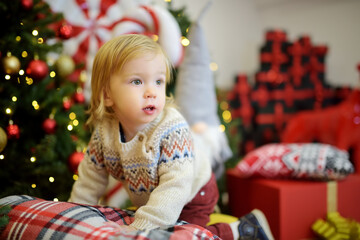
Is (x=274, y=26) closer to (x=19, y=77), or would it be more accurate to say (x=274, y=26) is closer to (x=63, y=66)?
(x=63, y=66)

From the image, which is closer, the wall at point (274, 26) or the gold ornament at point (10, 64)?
the gold ornament at point (10, 64)

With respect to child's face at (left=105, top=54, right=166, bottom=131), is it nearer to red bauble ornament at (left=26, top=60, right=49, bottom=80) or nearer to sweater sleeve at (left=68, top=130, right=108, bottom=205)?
sweater sleeve at (left=68, top=130, right=108, bottom=205)

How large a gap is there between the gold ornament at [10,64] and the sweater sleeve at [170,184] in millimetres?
603

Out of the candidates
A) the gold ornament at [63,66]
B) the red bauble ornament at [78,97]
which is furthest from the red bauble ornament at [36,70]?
the red bauble ornament at [78,97]

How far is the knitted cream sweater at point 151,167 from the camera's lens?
738 mm

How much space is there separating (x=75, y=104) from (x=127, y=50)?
0.71m

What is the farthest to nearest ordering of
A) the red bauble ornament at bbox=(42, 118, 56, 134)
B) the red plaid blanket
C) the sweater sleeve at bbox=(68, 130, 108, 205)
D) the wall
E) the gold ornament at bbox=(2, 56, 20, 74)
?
the wall → the red bauble ornament at bbox=(42, 118, 56, 134) → the gold ornament at bbox=(2, 56, 20, 74) → the sweater sleeve at bbox=(68, 130, 108, 205) → the red plaid blanket

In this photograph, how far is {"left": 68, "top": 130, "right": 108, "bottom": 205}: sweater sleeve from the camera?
90 centimetres

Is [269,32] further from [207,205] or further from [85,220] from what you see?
[85,220]

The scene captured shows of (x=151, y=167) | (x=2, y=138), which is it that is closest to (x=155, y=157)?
(x=151, y=167)

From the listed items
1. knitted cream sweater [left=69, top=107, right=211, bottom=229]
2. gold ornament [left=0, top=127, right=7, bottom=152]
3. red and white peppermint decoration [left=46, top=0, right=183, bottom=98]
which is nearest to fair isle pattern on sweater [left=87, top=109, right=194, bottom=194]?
knitted cream sweater [left=69, top=107, right=211, bottom=229]

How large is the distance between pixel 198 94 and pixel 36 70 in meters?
0.60

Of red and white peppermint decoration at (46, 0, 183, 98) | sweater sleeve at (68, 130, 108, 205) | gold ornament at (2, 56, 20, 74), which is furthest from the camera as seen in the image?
red and white peppermint decoration at (46, 0, 183, 98)

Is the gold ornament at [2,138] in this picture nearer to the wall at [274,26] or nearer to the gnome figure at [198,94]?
the gnome figure at [198,94]
